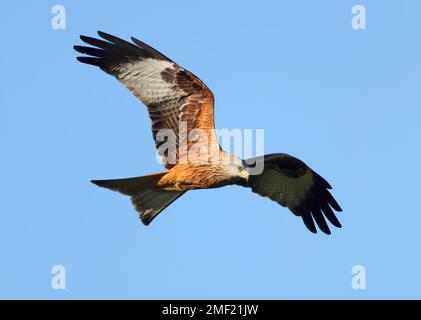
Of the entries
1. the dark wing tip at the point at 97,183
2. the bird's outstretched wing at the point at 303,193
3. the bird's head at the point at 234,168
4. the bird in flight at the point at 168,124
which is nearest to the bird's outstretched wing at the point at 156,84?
the bird in flight at the point at 168,124

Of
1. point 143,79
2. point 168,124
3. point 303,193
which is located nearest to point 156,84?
point 143,79

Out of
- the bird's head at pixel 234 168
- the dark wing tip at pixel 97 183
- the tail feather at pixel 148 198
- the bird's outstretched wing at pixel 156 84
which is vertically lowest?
the tail feather at pixel 148 198

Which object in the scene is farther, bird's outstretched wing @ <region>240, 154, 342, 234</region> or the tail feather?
bird's outstretched wing @ <region>240, 154, 342, 234</region>

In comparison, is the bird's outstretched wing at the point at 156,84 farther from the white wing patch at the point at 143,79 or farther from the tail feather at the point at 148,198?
the tail feather at the point at 148,198

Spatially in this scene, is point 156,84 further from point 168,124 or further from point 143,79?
point 168,124

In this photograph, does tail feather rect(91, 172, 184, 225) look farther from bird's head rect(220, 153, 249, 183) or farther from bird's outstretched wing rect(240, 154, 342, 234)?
bird's outstretched wing rect(240, 154, 342, 234)

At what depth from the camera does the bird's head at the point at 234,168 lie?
1450 centimetres

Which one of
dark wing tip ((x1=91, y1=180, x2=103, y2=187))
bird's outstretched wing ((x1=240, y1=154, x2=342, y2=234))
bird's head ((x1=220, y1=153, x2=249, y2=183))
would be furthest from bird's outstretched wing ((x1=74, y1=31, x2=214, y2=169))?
bird's outstretched wing ((x1=240, y1=154, x2=342, y2=234))

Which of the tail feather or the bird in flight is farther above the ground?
the bird in flight

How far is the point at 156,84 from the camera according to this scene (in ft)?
48.5

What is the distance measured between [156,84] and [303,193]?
3.25m

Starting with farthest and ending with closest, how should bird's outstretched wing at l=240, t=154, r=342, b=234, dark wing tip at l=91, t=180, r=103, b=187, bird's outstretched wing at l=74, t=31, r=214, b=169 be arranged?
bird's outstretched wing at l=240, t=154, r=342, b=234 < bird's outstretched wing at l=74, t=31, r=214, b=169 < dark wing tip at l=91, t=180, r=103, b=187

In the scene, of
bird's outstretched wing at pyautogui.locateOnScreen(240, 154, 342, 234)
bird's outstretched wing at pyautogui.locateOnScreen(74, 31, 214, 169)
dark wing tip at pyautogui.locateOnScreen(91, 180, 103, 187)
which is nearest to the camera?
dark wing tip at pyautogui.locateOnScreen(91, 180, 103, 187)

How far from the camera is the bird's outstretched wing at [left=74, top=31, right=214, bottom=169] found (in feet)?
48.3
